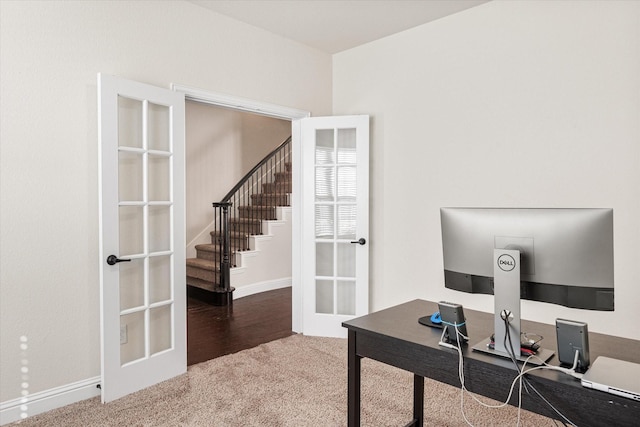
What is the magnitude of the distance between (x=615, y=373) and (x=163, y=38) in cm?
323

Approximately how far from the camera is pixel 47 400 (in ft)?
8.30

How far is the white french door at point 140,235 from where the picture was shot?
2604mm

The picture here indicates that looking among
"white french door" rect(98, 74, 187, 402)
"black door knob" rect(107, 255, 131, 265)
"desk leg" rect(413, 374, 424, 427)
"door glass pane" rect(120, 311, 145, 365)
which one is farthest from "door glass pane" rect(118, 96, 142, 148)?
"desk leg" rect(413, 374, 424, 427)

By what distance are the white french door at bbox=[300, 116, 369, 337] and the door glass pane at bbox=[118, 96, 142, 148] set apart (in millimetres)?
1585

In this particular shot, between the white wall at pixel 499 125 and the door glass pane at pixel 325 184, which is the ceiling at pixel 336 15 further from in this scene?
the door glass pane at pixel 325 184

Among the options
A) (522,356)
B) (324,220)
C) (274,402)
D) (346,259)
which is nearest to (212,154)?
(324,220)

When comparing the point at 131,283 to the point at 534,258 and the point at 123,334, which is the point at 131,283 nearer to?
the point at 123,334

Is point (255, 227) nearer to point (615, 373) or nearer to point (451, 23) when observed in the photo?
point (451, 23)

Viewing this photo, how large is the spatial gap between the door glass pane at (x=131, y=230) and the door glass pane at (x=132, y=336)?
0.44 m

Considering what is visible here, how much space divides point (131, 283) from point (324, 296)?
5.97ft

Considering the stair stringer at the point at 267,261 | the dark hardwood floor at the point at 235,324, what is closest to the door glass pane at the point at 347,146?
the dark hardwood floor at the point at 235,324

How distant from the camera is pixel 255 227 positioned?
6090 mm

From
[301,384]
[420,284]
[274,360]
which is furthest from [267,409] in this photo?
[420,284]

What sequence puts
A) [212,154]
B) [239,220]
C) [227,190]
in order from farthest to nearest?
[227,190]
[212,154]
[239,220]
